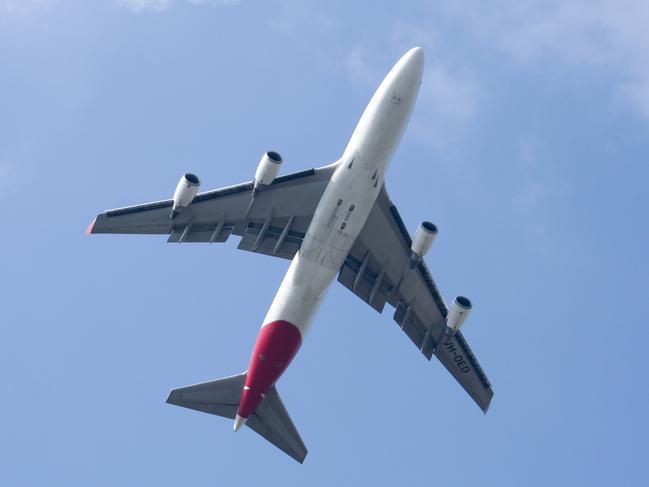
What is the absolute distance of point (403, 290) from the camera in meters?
61.9

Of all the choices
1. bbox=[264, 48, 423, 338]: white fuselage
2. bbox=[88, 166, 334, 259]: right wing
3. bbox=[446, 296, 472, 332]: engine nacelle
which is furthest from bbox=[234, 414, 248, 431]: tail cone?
bbox=[446, 296, 472, 332]: engine nacelle

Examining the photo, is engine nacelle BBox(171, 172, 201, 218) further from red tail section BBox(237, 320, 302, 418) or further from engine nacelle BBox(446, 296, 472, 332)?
engine nacelle BBox(446, 296, 472, 332)

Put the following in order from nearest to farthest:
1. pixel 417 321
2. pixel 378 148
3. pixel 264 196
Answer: pixel 378 148
pixel 264 196
pixel 417 321

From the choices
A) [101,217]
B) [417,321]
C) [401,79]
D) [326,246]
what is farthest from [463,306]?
[101,217]

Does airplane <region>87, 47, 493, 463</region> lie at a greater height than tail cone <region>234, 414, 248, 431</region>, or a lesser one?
greater

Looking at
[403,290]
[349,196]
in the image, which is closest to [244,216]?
[349,196]

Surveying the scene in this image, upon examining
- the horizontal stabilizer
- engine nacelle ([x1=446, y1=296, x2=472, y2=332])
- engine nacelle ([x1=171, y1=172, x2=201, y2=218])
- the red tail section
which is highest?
engine nacelle ([x1=446, y1=296, x2=472, y2=332])

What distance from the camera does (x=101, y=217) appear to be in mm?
57219

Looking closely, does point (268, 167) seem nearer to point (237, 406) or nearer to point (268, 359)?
point (268, 359)

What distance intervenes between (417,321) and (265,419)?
10.5 metres

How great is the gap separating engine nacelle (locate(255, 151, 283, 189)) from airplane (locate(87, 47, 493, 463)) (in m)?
0.06

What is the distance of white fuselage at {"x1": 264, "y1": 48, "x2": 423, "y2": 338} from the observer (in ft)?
180

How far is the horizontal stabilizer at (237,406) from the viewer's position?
58.2m

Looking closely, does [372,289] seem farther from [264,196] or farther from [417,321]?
[264,196]
